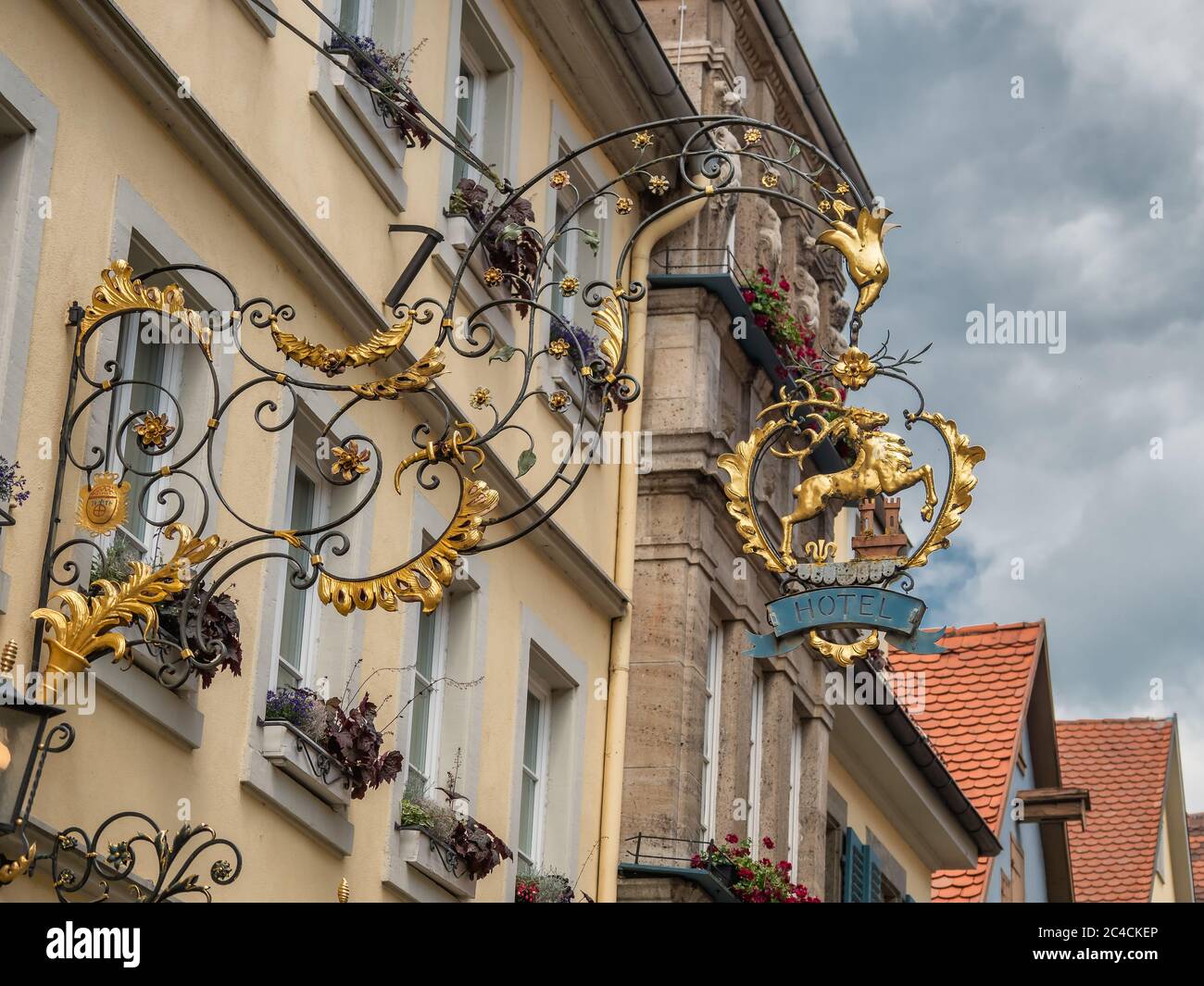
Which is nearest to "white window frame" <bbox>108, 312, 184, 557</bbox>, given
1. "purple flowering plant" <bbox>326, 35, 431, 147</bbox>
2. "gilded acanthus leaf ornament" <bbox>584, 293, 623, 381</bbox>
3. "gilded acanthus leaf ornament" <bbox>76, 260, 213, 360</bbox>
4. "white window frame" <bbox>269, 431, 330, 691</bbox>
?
"gilded acanthus leaf ornament" <bbox>76, 260, 213, 360</bbox>

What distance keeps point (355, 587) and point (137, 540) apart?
4.87 ft

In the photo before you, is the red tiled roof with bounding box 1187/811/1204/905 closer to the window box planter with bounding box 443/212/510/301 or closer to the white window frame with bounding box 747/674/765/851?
the white window frame with bounding box 747/674/765/851

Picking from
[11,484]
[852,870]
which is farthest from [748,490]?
[852,870]

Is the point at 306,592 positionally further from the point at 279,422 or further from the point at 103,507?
the point at 103,507

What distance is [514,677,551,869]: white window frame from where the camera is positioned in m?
13.7

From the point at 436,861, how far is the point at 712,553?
4416mm

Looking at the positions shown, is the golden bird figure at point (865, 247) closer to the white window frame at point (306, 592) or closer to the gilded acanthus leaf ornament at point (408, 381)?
the gilded acanthus leaf ornament at point (408, 381)

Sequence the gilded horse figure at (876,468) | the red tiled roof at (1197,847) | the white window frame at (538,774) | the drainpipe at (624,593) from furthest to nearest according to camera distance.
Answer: the red tiled roof at (1197,847)
the drainpipe at (624,593)
the white window frame at (538,774)
the gilded horse figure at (876,468)

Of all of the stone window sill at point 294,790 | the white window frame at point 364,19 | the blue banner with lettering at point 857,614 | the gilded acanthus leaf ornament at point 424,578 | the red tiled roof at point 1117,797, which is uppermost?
the red tiled roof at point 1117,797

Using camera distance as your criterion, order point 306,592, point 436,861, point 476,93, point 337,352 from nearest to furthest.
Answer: point 337,352 < point 306,592 < point 436,861 < point 476,93

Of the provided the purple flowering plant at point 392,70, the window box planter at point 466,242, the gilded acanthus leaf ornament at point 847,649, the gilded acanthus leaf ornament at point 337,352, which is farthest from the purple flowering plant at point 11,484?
the window box planter at point 466,242

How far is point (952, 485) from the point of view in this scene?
9852mm

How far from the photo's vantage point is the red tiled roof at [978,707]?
2684cm

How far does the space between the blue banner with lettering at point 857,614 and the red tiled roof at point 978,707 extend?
16029mm
